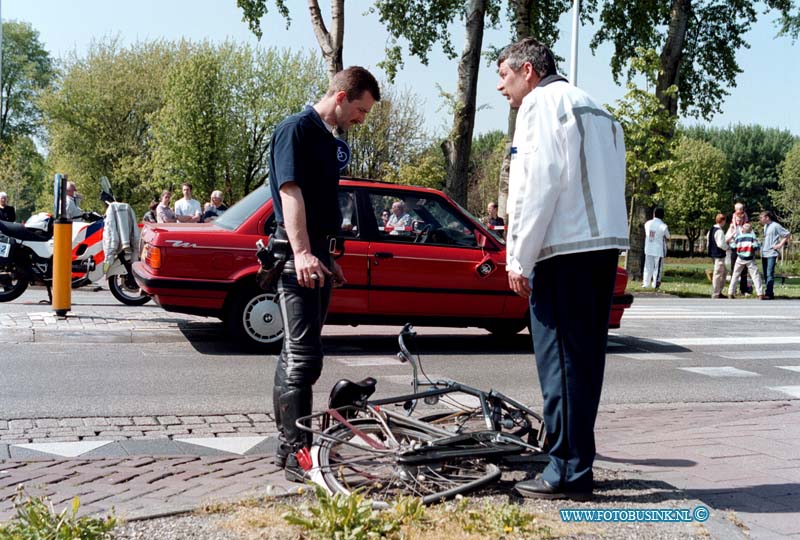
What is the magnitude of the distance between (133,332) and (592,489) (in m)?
6.80

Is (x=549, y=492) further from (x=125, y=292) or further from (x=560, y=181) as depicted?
(x=125, y=292)

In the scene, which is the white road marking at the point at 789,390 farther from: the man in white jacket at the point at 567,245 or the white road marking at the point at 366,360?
the man in white jacket at the point at 567,245

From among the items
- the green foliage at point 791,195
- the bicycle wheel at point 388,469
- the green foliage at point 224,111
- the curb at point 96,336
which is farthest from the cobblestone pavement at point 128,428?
the green foliage at point 791,195

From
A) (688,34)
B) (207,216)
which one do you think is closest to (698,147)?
(688,34)

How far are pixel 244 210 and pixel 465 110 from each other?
529 inches

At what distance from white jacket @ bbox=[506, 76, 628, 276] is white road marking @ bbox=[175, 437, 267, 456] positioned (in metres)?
2.12

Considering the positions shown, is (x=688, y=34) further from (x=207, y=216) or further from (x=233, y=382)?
(x=233, y=382)

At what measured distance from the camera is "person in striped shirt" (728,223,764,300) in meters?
20.6

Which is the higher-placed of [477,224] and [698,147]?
[698,147]

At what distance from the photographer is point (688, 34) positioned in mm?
31672

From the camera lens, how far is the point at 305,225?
4.22 metres

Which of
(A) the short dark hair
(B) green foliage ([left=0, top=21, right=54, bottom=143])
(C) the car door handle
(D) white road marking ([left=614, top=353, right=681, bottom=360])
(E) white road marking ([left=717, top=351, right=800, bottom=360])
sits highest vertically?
(B) green foliage ([left=0, top=21, right=54, bottom=143])

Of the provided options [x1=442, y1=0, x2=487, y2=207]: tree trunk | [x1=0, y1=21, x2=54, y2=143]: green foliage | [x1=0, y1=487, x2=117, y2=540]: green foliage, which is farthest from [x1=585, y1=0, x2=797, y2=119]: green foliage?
[x1=0, y1=21, x2=54, y2=143]: green foliage

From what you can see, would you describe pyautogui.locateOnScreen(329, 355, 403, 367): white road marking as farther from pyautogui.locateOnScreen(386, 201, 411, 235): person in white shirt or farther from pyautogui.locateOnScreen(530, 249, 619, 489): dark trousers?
pyautogui.locateOnScreen(530, 249, 619, 489): dark trousers
